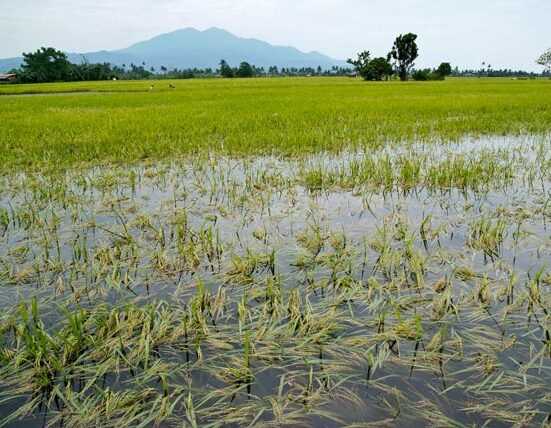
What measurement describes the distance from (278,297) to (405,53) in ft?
241

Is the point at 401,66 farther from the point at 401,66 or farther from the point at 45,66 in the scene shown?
the point at 45,66

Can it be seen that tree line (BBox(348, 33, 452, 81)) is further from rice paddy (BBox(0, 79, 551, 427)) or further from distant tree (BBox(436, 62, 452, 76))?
rice paddy (BBox(0, 79, 551, 427))

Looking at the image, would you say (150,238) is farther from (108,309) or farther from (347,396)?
(347,396)

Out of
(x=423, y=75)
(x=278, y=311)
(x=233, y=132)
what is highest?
(x=423, y=75)

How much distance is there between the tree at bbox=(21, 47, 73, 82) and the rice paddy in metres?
81.9

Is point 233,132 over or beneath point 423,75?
beneath

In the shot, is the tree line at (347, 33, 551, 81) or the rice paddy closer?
the rice paddy

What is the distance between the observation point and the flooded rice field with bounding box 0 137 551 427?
1822 mm

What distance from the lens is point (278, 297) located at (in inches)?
105

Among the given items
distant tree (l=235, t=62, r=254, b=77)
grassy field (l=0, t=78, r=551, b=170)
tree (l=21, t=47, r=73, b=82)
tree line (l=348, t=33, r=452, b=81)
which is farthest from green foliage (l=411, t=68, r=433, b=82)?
tree (l=21, t=47, r=73, b=82)

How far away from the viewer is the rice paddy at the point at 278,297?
1836 millimetres

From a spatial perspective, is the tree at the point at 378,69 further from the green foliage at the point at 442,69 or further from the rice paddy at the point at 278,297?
the rice paddy at the point at 278,297

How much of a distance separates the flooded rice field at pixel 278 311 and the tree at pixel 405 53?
7000cm

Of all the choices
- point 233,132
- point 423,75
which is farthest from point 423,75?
point 233,132
